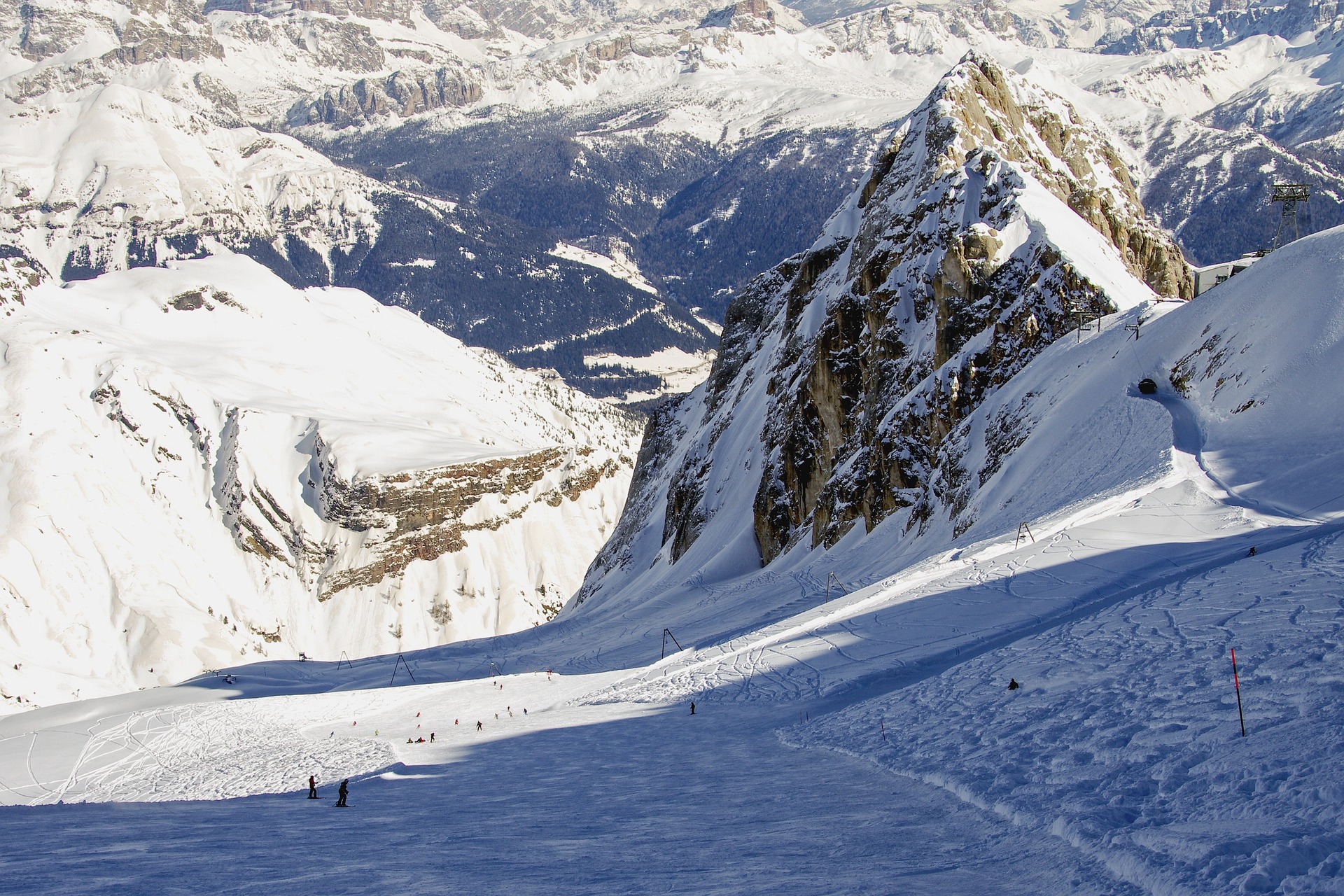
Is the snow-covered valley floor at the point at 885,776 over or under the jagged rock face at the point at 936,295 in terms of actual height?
under

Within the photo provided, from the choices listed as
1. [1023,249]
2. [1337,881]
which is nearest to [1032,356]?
[1023,249]

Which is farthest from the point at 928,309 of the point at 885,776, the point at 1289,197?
the point at 885,776

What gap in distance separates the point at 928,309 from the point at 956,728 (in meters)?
50.2

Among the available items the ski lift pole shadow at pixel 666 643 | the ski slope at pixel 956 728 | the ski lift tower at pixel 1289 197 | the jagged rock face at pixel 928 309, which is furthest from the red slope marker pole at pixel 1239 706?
the ski lift tower at pixel 1289 197

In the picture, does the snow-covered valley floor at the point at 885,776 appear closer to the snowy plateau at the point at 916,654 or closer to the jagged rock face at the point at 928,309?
the snowy plateau at the point at 916,654

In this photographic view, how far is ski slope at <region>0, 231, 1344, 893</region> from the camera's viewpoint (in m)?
14.2

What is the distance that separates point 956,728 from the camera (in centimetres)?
2077

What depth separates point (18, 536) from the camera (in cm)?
16662

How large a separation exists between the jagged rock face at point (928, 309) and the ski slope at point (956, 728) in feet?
13.7

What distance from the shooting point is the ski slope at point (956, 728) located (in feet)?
46.5

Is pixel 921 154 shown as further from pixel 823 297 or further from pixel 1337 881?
pixel 1337 881

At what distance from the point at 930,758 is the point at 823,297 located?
69520mm

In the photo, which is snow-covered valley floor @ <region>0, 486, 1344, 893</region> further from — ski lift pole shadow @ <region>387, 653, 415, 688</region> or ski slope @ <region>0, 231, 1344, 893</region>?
ski lift pole shadow @ <region>387, 653, 415, 688</region>

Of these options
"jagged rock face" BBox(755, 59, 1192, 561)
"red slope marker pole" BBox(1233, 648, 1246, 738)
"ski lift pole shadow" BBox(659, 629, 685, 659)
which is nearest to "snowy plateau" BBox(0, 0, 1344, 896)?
"red slope marker pole" BBox(1233, 648, 1246, 738)
